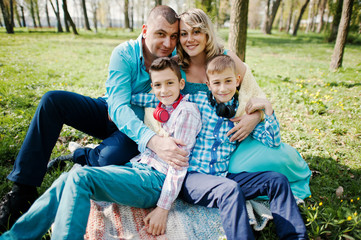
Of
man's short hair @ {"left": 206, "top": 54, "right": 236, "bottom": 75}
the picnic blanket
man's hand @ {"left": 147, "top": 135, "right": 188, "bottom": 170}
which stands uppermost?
man's short hair @ {"left": 206, "top": 54, "right": 236, "bottom": 75}

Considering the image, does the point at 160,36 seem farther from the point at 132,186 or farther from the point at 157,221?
the point at 157,221

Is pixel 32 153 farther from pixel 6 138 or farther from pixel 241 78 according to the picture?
pixel 241 78

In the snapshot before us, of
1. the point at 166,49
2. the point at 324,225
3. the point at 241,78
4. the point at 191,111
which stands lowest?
the point at 324,225

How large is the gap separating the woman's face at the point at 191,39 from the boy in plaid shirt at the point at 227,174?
32 centimetres

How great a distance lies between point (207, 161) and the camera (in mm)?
2432

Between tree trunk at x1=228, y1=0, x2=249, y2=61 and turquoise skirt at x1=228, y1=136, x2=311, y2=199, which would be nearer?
turquoise skirt at x1=228, y1=136, x2=311, y2=199

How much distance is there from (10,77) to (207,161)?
270 inches

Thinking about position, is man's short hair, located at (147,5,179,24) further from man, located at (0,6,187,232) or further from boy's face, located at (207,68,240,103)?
boy's face, located at (207,68,240,103)

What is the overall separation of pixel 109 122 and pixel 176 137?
1008 millimetres

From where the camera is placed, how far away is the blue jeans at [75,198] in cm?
161

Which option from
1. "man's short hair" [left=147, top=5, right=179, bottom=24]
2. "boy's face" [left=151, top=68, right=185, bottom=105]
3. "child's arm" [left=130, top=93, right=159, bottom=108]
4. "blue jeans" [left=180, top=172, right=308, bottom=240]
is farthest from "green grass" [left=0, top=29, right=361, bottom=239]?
"man's short hair" [left=147, top=5, right=179, bottom=24]

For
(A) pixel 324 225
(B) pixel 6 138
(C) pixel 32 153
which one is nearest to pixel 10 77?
(B) pixel 6 138

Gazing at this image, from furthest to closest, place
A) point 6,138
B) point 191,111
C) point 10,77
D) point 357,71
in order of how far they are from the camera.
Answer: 1. point 357,71
2. point 10,77
3. point 6,138
4. point 191,111

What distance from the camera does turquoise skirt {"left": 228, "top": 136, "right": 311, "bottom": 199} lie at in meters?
2.42
